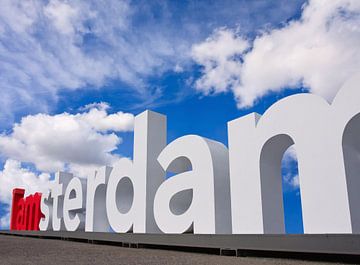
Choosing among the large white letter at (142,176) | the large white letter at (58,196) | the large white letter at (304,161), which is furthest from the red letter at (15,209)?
the large white letter at (304,161)

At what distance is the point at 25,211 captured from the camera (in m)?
19.4

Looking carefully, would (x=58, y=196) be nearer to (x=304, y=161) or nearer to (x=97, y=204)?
(x=97, y=204)

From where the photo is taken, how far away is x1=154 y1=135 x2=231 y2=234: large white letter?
7.72 metres

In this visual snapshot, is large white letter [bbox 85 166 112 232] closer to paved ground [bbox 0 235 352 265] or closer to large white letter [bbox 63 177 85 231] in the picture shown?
large white letter [bbox 63 177 85 231]

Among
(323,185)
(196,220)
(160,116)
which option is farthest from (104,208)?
(323,185)

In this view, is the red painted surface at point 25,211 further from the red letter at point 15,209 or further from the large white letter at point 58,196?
the large white letter at point 58,196

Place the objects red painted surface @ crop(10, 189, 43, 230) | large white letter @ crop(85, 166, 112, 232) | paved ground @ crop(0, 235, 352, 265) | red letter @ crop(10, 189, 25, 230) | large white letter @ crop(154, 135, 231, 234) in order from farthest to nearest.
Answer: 1. red letter @ crop(10, 189, 25, 230)
2. red painted surface @ crop(10, 189, 43, 230)
3. large white letter @ crop(85, 166, 112, 232)
4. large white letter @ crop(154, 135, 231, 234)
5. paved ground @ crop(0, 235, 352, 265)

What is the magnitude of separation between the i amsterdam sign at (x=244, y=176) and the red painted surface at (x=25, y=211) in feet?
20.5

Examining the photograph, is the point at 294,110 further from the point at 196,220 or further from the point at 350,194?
the point at 196,220

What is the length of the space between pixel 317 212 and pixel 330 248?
0.99 metres

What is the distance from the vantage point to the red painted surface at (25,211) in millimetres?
17609

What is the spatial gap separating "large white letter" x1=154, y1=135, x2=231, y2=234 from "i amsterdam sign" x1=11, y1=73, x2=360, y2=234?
0.02 meters

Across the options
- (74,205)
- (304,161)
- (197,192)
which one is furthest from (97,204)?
(304,161)

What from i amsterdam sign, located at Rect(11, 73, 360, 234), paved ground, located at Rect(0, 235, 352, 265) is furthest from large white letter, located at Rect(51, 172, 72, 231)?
paved ground, located at Rect(0, 235, 352, 265)
